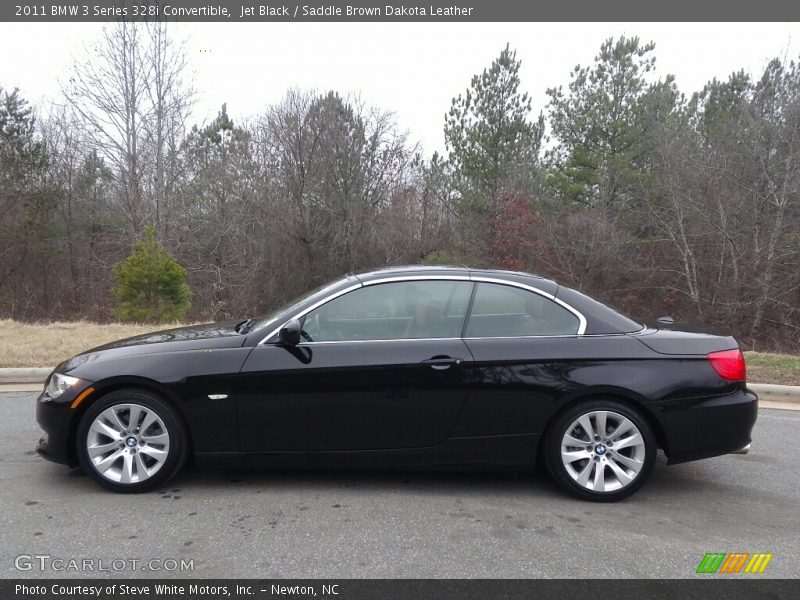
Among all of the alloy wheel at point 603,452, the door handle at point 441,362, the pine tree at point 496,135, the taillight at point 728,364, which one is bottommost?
the alloy wheel at point 603,452

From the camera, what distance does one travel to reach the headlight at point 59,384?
3512 mm

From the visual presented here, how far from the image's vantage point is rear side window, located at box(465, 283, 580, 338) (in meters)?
3.60

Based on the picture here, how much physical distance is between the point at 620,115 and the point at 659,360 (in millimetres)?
19687

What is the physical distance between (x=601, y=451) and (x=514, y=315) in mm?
1024

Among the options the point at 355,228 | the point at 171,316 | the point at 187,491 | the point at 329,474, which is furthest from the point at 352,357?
the point at 355,228

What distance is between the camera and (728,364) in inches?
139

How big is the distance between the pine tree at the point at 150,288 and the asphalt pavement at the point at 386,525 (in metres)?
9.74

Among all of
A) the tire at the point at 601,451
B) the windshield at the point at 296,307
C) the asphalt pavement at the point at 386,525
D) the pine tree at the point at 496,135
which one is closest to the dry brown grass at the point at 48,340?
the asphalt pavement at the point at 386,525

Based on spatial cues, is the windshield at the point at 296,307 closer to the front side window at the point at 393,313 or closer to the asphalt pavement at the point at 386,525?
the front side window at the point at 393,313

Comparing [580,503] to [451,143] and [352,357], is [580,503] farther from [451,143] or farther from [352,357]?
→ [451,143]

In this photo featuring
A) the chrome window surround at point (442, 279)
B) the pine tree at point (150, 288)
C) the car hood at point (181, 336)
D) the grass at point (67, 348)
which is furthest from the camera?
the pine tree at point (150, 288)

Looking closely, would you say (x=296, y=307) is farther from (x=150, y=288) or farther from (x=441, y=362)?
(x=150, y=288)
